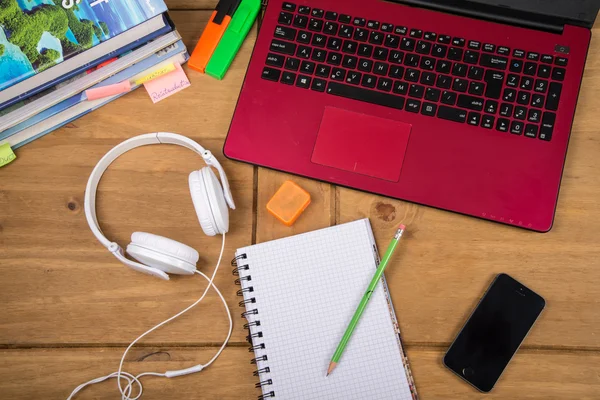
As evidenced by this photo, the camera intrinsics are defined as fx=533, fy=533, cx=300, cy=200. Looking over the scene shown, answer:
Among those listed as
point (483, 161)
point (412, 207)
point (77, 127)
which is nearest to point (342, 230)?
point (412, 207)

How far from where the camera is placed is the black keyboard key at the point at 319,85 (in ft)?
2.61

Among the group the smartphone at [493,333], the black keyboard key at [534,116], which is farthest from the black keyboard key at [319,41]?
the smartphone at [493,333]

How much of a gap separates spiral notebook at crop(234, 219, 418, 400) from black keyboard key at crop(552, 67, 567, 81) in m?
0.34

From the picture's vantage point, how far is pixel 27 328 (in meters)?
0.76

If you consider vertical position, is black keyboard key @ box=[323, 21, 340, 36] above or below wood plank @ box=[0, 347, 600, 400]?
above

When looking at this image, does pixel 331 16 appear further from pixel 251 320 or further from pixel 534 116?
pixel 251 320

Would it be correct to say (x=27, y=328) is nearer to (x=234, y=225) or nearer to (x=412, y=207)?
(x=234, y=225)

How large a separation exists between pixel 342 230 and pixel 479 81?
0.30m

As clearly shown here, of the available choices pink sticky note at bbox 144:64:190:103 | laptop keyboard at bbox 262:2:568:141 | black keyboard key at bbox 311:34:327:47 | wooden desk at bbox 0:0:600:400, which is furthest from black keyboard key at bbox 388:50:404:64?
pink sticky note at bbox 144:64:190:103

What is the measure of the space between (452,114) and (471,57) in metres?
0.09

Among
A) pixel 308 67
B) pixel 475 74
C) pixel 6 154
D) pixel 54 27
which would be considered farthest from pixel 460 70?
pixel 6 154

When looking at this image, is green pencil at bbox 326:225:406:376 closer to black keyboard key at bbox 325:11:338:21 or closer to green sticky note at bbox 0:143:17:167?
black keyboard key at bbox 325:11:338:21

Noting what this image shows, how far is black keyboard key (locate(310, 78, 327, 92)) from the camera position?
2.61 ft

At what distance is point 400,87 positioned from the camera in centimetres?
79
